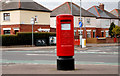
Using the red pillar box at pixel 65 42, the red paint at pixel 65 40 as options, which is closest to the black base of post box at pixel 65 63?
the red pillar box at pixel 65 42

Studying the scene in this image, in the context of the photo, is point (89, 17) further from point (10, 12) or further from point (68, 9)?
point (10, 12)

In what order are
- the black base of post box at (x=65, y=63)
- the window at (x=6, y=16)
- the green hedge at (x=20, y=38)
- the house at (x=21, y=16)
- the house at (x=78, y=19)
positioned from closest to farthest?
the black base of post box at (x=65, y=63), the green hedge at (x=20, y=38), the house at (x=21, y=16), the window at (x=6, y=16), the house at (x=78, y=19)

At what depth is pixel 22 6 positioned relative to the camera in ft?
Result: 138

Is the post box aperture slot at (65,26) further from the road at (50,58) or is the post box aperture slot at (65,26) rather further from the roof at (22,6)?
the roof at (22,6)

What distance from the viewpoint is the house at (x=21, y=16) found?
41656 millimetres

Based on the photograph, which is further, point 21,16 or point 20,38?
point 21,16

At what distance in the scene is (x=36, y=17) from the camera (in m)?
43.9

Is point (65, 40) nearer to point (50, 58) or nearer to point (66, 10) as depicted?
point (50, 58)

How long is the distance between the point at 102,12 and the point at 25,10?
30.1m

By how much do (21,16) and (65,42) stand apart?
33014 mm

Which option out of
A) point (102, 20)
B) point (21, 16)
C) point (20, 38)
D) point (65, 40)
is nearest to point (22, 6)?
point (21, 16)

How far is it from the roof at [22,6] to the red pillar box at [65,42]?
107 feet

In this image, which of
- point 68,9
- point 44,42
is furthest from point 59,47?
point 68,9

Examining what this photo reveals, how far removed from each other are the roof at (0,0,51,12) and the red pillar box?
32.7 metres
